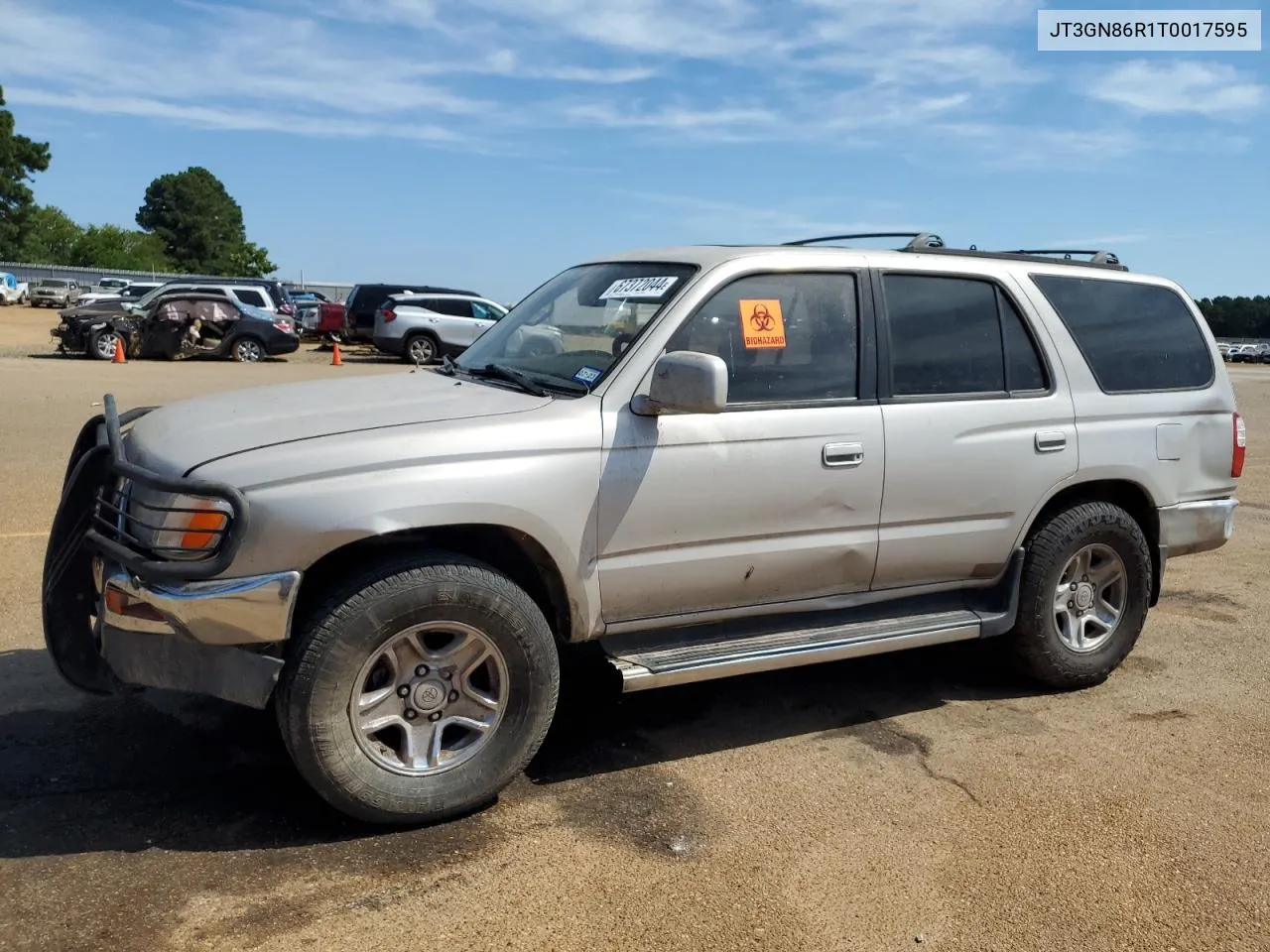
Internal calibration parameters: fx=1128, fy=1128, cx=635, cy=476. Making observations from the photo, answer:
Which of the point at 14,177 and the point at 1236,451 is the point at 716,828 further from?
the point at 14,177

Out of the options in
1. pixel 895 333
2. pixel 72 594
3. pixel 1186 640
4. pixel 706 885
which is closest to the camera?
pixel 706 885

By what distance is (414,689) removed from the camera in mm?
3654

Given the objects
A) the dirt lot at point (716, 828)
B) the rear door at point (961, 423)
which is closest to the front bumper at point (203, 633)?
the dirt lot at point (716, 828)

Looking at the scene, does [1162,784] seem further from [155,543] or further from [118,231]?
[118,231]

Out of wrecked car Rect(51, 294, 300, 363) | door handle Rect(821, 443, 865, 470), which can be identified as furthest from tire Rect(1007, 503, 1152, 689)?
wrecked car Rect(51, 294, 300, 363)

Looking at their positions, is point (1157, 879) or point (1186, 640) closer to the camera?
point (1157, 879)

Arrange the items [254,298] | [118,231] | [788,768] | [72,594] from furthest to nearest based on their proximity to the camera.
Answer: [118,231], [254,298], [788,768], [72,594]

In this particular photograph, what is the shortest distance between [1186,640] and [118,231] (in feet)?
366

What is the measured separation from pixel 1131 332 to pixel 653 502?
9.01 ft

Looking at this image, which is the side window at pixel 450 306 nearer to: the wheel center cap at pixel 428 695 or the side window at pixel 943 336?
the side window at pixel 943 336

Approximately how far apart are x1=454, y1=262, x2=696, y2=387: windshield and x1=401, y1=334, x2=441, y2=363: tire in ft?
70.9

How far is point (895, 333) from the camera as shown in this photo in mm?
4625

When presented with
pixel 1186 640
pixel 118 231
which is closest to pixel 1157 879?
pixel 1186 640

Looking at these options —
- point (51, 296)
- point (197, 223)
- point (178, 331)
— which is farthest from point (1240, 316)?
point (197, 223)
